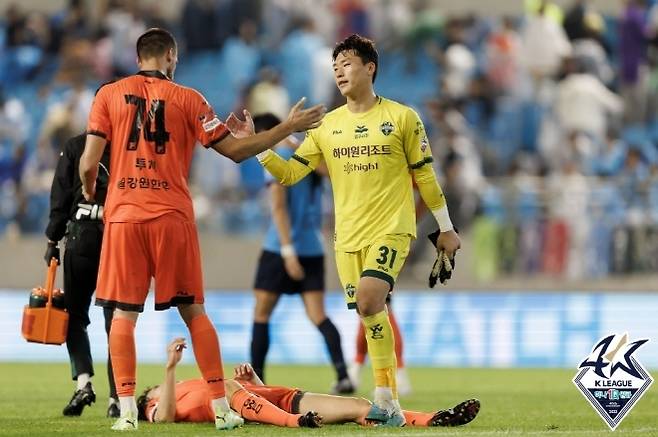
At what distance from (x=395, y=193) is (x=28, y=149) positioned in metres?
13.4

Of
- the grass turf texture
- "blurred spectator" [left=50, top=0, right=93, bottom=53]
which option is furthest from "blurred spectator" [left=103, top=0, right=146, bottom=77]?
the grass turf texture

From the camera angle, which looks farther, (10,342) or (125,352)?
(10,342)

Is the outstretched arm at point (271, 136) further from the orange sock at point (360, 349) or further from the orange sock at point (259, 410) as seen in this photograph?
the orange sock at point (360, 349)

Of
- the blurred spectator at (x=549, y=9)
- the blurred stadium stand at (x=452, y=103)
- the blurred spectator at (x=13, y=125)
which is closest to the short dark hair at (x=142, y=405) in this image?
the blurred stadium stand at (x=452, y=103)

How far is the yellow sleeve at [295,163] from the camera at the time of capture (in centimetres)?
873

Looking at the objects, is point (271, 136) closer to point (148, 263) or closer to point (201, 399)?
point (148, 263)

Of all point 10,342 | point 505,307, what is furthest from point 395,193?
point 10,342

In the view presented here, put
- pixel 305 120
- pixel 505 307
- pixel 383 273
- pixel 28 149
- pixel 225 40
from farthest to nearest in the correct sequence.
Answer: pixel 225 40 → pixel 28 149 → pixel 505 307 → pixel 383 273 → pixel 305 120

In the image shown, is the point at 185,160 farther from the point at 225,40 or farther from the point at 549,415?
the point at 225,40

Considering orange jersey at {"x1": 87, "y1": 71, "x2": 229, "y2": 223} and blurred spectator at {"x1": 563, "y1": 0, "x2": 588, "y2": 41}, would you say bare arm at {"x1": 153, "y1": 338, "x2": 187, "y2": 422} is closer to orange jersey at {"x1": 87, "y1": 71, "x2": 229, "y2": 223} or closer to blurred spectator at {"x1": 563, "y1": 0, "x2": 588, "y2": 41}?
orange jersey at {"x1": 87, "y1": 71, "x2": 229, "y2": 223}

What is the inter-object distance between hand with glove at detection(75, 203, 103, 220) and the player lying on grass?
139 centimetres

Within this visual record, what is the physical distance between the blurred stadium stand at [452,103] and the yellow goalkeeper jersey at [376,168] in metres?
9.11

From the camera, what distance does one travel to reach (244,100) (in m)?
22.0

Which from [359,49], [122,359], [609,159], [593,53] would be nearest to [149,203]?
[122,359]
